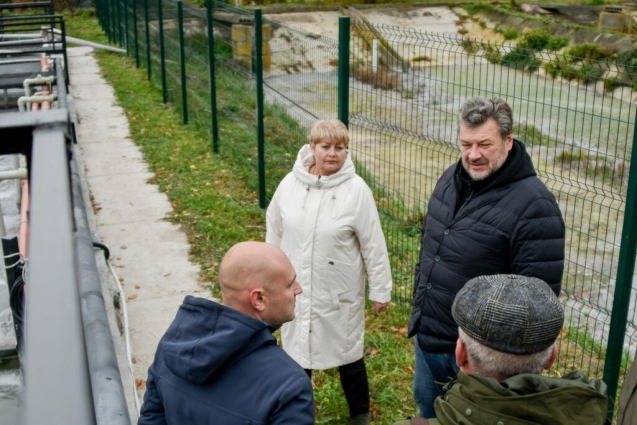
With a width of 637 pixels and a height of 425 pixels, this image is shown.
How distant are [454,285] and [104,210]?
6.10 m

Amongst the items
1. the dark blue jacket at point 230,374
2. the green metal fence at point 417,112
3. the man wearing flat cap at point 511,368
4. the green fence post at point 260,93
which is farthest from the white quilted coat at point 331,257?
the green fence post at point 260,93

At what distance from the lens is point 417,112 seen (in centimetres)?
515

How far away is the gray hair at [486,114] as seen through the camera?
312cm

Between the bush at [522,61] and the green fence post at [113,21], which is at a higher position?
the bush at [522,61]

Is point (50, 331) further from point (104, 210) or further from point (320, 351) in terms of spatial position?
point (104, 210)

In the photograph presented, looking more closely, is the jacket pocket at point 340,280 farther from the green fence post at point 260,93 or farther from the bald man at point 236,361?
the green fence post at point 260,93

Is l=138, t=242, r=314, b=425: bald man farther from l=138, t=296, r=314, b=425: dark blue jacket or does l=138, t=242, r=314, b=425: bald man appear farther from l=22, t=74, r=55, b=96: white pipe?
l=22, t=74, r=55, b=96: white pipe

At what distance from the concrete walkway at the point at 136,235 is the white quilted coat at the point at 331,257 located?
40.4 inches

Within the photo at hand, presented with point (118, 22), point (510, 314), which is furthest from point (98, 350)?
point (118, 22)

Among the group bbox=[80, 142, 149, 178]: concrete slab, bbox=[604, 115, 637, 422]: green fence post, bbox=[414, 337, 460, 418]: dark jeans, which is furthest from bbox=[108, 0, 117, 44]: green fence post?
bbox=[604, 115, 637, 422]: green fence post

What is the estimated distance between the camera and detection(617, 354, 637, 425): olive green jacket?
258 cm

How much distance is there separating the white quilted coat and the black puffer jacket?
594mm

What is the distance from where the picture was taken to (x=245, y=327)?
2215 mm

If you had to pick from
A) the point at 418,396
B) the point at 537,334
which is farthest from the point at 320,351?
the point at 537,334
